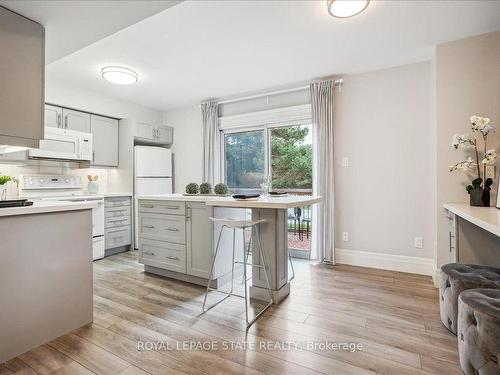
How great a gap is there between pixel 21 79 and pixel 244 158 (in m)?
3.10

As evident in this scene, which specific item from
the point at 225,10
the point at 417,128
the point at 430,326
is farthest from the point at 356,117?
the point at 430,326

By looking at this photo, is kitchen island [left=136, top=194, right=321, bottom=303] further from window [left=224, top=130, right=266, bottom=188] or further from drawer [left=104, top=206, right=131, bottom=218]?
window [left=224, top=130, right=266, bottom=188]

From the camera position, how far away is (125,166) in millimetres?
4500

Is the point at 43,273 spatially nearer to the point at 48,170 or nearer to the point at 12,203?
the point at 12,203

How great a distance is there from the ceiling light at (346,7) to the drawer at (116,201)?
3.82 meters

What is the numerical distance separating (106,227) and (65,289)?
2352 mm

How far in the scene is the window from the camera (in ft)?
14.4

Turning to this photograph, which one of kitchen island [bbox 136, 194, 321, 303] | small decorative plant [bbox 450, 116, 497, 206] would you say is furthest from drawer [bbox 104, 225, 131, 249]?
small decorative plant [bbox 450, 116, 497, 206]

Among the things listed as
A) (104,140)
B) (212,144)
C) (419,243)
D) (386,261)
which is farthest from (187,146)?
(419,243)

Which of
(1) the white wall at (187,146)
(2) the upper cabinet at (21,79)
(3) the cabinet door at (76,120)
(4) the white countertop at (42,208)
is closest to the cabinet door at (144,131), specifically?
(1) the white wall at (187,146)

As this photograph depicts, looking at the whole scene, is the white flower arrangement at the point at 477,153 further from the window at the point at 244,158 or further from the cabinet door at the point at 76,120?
the cabinet door at the point at 76,120

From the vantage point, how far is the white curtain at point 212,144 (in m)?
4.55

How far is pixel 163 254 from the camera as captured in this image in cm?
306

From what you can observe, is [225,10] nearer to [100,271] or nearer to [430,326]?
[430,326]
